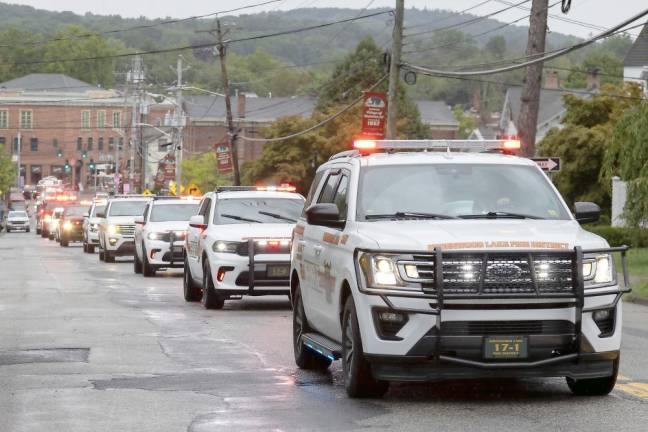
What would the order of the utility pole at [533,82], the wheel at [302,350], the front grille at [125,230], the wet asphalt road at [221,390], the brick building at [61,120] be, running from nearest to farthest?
the wet asphalt road at [221,390] → the wheel at [302,350] → the utility pole at [533,82] → the front grille at [125,230] → the brick building at [61,120]

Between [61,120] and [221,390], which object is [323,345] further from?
[61,120]

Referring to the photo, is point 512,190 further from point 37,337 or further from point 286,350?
point 37,337

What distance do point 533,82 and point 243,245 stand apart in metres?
13.1

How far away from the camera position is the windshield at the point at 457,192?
38.7 ft

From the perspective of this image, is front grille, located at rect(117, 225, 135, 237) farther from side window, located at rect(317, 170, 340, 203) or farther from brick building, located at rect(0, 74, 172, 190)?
brick building, located at rect(0, 74, 172, 190)

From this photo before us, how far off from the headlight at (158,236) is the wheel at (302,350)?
58.9ft

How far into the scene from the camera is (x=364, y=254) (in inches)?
428

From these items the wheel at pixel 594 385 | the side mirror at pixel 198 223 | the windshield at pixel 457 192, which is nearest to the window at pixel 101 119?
the side mirror at pixel 198 223

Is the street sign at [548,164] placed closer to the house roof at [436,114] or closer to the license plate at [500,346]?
the license plate at [500,346]

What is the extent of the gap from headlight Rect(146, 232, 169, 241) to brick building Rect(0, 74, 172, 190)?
134 m

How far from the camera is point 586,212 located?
39.9 feet

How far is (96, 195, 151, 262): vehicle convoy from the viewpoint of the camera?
139ft

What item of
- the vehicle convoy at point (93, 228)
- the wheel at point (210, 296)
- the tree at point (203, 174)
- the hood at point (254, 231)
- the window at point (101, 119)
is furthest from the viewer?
the window at point (101, 119)

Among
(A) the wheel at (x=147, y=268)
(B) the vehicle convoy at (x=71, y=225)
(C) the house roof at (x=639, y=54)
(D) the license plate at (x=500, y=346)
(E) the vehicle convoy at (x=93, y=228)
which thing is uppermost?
(C) the house roof at (x=639, y=54)
